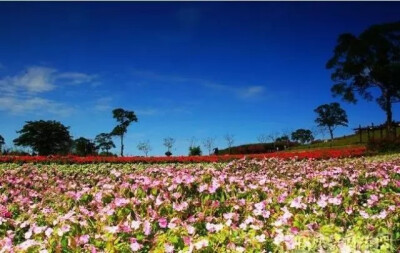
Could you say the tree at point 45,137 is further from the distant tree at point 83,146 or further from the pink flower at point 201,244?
the pink flower at point 201,244

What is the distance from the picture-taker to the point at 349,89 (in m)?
47.0

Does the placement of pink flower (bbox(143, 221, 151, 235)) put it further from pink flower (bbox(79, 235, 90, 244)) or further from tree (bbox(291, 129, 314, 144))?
tree (bbox(291, 129, 314, 144))

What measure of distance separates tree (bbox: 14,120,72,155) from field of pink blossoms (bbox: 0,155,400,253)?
65.1 metres

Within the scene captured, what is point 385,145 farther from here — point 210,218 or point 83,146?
point 83,146

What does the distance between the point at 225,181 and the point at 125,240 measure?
2996mm

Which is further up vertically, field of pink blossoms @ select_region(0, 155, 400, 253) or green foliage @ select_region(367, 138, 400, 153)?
green foliage @ select_region(367, 138, 400, 153)

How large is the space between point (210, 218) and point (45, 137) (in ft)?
227

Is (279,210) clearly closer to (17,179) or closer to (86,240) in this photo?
(86,240)

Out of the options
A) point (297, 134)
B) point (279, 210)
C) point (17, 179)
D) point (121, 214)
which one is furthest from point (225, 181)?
point (297, 134)

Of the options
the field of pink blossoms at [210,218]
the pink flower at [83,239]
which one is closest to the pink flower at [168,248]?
the field of pink blossoms at [210,218]

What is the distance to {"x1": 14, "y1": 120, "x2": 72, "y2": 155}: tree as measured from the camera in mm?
69938

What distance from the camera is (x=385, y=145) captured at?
3062 cm

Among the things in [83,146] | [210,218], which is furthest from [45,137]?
[210,218]

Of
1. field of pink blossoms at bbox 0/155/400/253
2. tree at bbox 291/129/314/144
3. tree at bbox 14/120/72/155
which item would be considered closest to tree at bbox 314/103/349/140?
tree at bbox 291/129/314/144
